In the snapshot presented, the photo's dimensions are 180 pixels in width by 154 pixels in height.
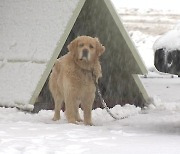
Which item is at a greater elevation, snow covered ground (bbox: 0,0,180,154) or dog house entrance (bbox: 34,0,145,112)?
dog house entrance (bbox: 34,0,145,112)

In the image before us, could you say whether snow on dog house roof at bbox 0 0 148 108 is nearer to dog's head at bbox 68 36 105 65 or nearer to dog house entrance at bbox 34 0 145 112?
Answer: dog house entrance at bbox 34 0 145 112

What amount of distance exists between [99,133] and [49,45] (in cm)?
252

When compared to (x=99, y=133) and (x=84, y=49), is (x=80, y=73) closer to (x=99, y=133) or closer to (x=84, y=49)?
(x=84, y=49)

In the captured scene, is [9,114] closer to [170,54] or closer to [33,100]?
[33,100]

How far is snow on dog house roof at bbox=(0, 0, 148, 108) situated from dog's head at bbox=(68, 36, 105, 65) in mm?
1096

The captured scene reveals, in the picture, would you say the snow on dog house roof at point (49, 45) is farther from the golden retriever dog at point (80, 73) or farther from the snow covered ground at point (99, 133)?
the golden retriever dog at point (80, 73)

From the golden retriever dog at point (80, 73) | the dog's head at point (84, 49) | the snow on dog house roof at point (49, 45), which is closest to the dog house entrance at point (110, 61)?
the snow on dog house roof at point (49, 45)

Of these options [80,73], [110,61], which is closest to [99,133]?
[80,73]

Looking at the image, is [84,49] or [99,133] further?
[84,49]

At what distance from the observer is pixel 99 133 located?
4969mm

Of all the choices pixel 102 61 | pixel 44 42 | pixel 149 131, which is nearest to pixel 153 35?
pixel 102 61

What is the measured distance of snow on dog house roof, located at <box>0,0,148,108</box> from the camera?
706 centimetres

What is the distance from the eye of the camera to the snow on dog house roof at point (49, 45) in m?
7.06

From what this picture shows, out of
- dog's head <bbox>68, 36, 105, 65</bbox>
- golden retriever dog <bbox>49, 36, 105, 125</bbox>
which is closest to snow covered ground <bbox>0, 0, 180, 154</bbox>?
golden retriever dog <bbox>49, 36, 105, 125</bbox>
